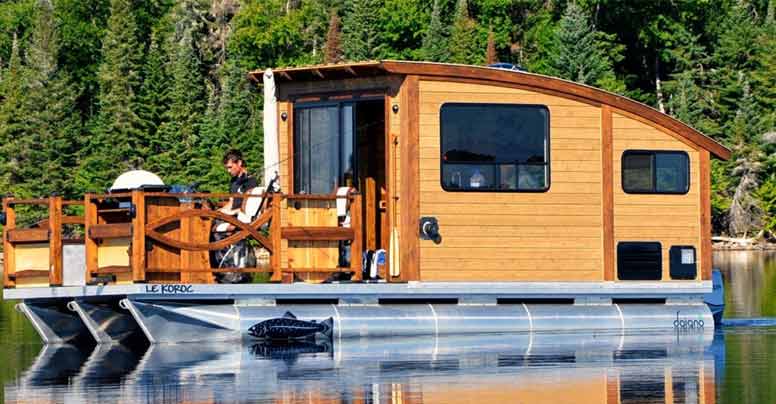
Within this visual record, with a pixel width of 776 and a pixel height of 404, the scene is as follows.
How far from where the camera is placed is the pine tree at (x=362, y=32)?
259ft

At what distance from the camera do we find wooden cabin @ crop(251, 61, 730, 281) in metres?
23.2

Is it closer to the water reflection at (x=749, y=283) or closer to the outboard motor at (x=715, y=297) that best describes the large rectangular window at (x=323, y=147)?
the outboard motor at (x=715, y=297)

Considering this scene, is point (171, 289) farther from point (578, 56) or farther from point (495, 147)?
point (578, 56)

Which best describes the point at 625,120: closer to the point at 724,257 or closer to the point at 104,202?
the point at 104,202

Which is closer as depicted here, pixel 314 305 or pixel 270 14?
pixel 314 305

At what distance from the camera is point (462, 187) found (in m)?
23.4

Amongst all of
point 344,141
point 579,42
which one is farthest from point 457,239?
point 579,42

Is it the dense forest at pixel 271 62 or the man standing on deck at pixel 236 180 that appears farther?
the dense forest at pixel 271 62

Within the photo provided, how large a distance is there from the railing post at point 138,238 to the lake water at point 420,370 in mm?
905

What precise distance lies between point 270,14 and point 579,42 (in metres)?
17.7

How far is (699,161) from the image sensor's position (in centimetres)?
2445

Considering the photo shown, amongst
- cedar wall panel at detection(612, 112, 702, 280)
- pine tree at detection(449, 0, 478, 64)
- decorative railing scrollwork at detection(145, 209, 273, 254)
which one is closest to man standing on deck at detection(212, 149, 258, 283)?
decorative railing scrollwork at detection(145, 209, 273, 254)

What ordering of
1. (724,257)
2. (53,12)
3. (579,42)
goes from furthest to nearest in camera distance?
(53,12) < (579,42) < (724,257)

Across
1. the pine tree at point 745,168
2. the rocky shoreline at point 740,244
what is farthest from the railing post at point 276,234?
the pine tree at point 745,168
